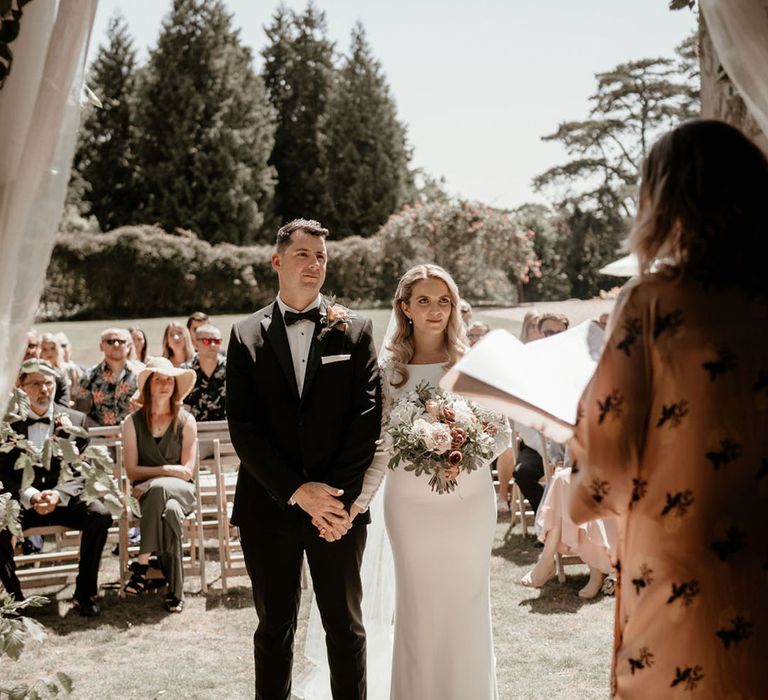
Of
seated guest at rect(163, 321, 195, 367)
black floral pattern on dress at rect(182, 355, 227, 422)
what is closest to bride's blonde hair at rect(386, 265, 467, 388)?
black floral pattern on dress at rect(182, 355, 227, 422)

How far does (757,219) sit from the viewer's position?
2.03 meters

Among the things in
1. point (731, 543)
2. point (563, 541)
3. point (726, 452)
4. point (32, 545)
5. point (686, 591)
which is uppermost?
point (726, 452)

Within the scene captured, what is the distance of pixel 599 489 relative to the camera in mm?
2133

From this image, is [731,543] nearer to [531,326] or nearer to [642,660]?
[642,660]

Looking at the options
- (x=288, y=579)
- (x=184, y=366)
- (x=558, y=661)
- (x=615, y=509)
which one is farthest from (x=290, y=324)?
(x=184, y=366)

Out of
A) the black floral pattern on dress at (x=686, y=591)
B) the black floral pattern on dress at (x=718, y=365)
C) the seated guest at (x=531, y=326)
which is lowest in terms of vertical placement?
the black floral pattern on dress at (x=686, y=591)

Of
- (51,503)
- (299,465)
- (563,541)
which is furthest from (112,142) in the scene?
(299,465)

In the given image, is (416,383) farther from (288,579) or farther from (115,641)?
(115,641)

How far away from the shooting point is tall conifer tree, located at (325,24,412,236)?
41.3 m

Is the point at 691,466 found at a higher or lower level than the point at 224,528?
higher

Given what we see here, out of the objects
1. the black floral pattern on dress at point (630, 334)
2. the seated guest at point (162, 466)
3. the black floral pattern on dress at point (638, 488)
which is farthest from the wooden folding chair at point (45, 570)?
the black floral pattern on dress at point (630, 334)

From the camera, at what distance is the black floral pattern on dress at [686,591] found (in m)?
2.10

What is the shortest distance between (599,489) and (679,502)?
0.65 ft

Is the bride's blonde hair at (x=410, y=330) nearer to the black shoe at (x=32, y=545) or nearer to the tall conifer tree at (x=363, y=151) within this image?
the black shoe at (x=32, y=545)
